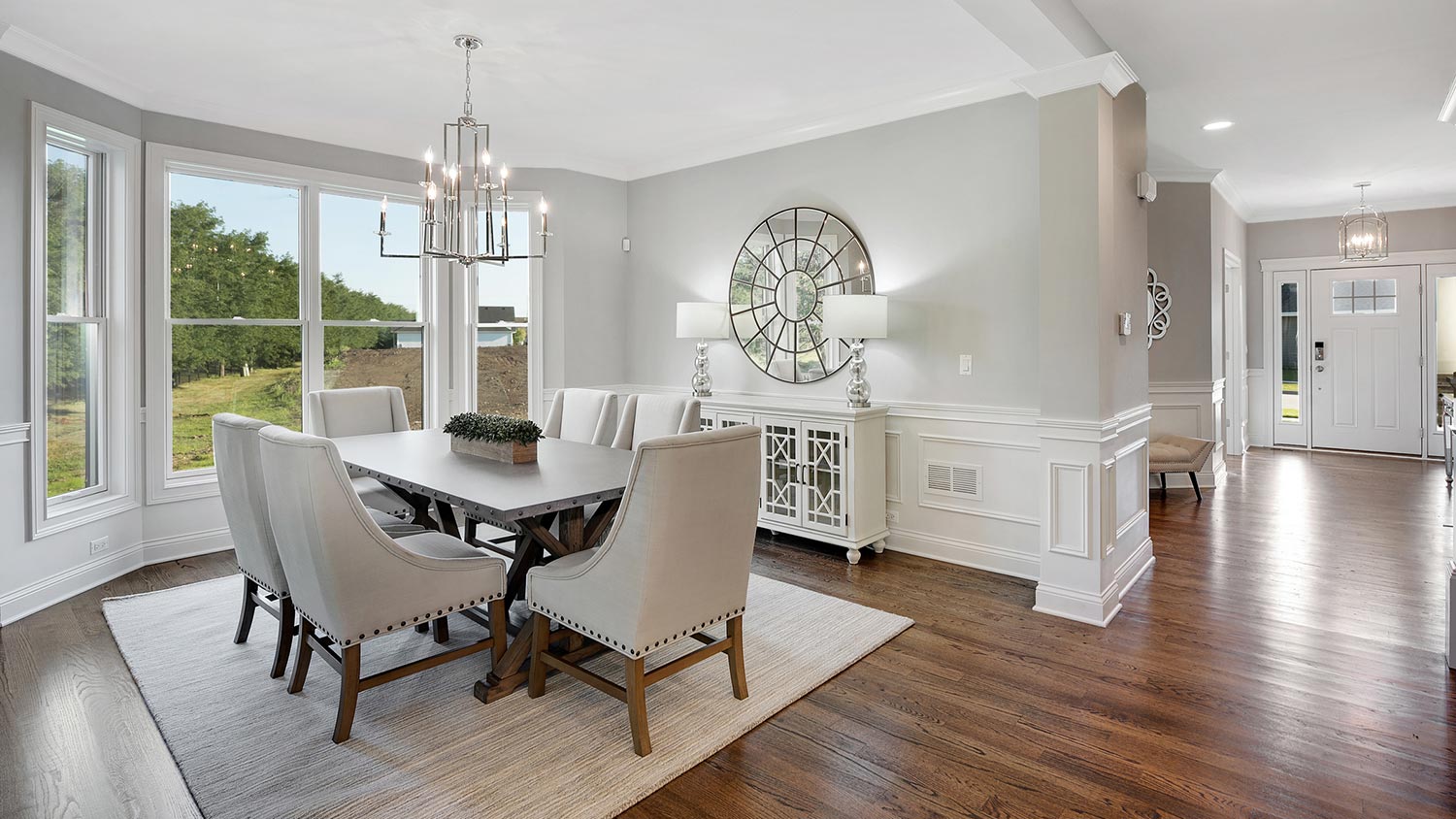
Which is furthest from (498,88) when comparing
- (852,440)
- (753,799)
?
(753,799)

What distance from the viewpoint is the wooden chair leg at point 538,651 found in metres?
2.57

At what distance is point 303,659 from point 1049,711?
2.53 m

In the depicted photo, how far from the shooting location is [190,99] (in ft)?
13.7

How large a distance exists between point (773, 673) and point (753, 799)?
2.48 feet

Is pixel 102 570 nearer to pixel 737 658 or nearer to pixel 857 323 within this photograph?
pixel 737 658

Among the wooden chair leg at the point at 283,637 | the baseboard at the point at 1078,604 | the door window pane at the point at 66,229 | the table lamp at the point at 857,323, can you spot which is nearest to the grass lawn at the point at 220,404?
the door window pane at the point at 66,229

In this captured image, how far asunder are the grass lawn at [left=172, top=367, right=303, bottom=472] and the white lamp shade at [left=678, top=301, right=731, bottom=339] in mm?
2452

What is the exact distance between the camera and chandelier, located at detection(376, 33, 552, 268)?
9.62 ft

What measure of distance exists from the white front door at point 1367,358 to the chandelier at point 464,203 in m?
8.20

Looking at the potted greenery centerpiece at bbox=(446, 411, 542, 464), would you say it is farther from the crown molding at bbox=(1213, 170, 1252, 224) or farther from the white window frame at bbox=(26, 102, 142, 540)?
the crown molding at bbox=(1213, 170, 1252, 224)

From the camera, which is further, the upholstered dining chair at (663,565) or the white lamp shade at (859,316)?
the white lamp shade at (859,316)

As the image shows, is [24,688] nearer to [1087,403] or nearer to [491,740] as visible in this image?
[491,740]

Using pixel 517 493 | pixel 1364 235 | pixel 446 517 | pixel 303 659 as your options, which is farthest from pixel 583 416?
pixel 1364 235

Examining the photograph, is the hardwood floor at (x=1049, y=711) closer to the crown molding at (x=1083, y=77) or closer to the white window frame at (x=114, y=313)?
the white window frame at (x=114, y=313)
